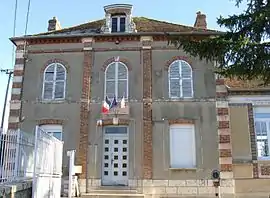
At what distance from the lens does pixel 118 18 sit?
15297 mm

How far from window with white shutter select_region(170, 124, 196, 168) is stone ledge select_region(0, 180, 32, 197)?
7524mm

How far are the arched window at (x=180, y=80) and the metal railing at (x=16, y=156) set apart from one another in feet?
25.5

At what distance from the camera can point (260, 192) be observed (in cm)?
1301

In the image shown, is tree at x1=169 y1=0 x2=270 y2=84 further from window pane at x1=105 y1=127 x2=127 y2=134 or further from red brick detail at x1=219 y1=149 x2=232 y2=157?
window pane at x1=105 y1=127 x2=127 y2=134

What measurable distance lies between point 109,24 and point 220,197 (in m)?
8.58

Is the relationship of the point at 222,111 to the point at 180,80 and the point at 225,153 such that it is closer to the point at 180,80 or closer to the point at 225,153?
the point at 225,153

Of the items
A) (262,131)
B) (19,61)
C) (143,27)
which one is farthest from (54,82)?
(262,131)

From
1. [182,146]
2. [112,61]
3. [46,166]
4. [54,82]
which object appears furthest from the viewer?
[112,61]

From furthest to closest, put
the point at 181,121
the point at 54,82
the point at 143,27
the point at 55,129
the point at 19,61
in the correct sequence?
the point at 143,27
the point at 19,61
the point at 54,82
the point at 55,129
the point at 181,121

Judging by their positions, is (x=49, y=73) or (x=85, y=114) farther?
(x=49, y=73)

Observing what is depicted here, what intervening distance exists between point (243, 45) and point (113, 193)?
723cm

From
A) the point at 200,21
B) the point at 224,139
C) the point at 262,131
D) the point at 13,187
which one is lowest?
the point at 13,187

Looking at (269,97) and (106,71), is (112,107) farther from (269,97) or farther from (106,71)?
(269,97)

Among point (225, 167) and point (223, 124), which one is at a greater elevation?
point (223, 124)
